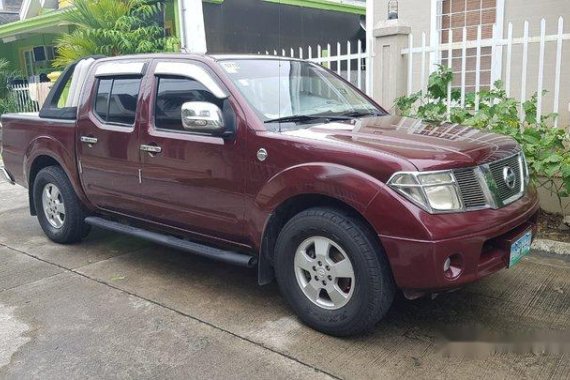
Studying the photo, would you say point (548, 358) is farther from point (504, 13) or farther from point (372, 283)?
point (504, 13)

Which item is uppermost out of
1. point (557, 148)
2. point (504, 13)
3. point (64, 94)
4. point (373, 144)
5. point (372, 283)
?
point (504, 13)

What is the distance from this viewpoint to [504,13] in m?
8.57

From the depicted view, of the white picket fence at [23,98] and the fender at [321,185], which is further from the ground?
the white picket fence at [23,98]

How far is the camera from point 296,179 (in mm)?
3475

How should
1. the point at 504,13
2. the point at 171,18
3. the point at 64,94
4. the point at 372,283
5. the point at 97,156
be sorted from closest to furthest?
the point at 372,283, the point at 97,156, the point at 64,94, the point at 504,13, the point at 171,18

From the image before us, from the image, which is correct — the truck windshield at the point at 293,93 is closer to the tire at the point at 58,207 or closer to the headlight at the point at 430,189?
the headlight at the point at 430,189

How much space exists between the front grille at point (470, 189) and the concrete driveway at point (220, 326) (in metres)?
0.92

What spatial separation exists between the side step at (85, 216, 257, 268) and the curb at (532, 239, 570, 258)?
2.80 m

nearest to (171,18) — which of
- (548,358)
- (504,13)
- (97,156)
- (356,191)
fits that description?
(504,13)

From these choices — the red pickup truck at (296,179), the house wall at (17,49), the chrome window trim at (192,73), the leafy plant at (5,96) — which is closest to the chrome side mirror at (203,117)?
the red pickup truck at (296,179)

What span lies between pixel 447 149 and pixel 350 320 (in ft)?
3.89

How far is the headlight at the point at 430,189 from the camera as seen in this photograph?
3062 mm

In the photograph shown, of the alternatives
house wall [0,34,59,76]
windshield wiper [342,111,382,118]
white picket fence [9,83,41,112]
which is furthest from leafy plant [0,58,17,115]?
windshield wiper [342,111,382,118]

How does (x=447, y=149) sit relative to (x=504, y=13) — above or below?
below
